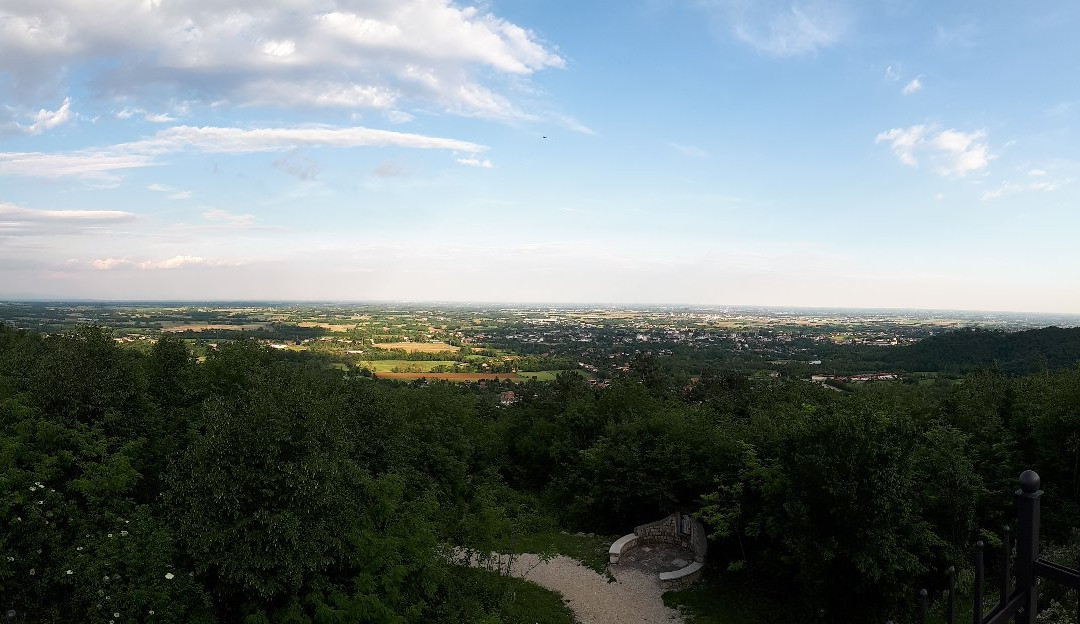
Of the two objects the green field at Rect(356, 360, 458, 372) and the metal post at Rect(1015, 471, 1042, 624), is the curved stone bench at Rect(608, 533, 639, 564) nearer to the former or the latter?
the metal post at Rect(1015, 471, 1042, 624)

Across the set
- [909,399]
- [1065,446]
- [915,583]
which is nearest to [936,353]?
[909,399]

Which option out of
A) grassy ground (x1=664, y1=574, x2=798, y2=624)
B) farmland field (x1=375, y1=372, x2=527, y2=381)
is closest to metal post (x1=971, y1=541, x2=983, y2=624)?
grassy ground (x1=664, y1=574, x2=798, y2=624)

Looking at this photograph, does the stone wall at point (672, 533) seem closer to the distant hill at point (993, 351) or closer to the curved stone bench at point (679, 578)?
the curved stone bench at point (679, 578)

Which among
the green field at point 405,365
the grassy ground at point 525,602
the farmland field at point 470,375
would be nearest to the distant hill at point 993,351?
the grassy ground at point 525,602

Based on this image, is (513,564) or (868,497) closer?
(868,497)

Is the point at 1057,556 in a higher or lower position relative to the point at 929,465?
lower

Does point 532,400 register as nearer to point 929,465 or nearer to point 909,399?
point 909,399

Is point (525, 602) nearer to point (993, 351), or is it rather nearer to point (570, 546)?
point (570, 546)

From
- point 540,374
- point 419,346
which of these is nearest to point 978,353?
point 540,374
